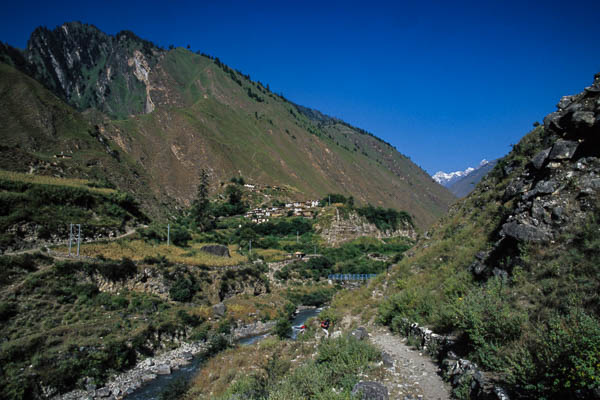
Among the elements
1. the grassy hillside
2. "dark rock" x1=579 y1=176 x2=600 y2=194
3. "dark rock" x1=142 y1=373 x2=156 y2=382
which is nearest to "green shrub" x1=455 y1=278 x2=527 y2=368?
"dark rock" x1=579 y1=176 x2=600 y2=194

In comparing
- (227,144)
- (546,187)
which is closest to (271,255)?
(546,187)

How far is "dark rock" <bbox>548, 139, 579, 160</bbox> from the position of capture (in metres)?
8.21

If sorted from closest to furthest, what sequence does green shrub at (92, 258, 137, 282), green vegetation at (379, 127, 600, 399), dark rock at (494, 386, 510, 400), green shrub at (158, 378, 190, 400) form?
green vegetation at (379, 127, 600, 399), dark rock at (494, 386, 510, 400), green shrub at (158, 378, 190, 400), green shrub at (92, 258, 137, 282)

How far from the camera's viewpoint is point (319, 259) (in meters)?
56.9

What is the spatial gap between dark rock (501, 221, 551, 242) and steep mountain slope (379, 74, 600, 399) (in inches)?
0.8

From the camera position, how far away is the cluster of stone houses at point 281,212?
80.9 metres

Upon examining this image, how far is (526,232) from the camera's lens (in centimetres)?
784

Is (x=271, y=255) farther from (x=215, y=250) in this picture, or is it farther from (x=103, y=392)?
(x=103, y=392)

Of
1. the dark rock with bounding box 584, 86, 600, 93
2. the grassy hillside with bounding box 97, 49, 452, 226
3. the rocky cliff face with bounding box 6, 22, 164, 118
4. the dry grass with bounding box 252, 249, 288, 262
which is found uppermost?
the rocky cliff face with bounding box 6, 22, 164, 118

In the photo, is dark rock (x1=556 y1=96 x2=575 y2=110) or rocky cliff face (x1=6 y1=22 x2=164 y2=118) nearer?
dark rock (x1=556 y1=96 x2=575 y2=110)

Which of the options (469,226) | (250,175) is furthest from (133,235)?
(250,175)

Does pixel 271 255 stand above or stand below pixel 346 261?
above

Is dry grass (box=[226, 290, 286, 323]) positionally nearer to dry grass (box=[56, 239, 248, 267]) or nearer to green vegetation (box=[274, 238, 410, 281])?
dry grass (box=[56, 239, 248, 267])

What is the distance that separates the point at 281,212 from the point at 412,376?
7979cm
